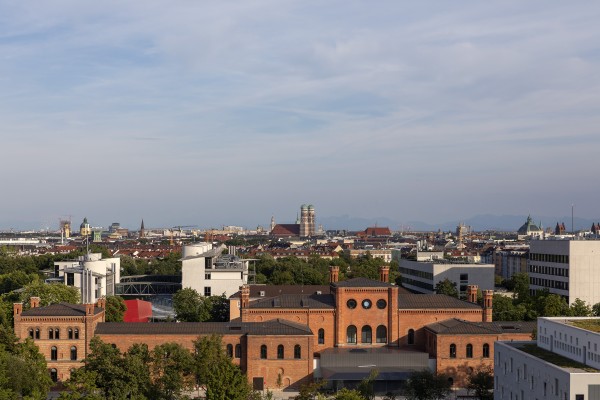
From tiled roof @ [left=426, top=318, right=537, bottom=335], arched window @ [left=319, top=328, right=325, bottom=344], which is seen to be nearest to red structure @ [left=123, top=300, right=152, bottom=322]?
arched window @ [left=319, top=328, right=325, bottom=344]

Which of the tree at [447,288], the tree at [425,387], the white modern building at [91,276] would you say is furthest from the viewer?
the tree at [447,288]

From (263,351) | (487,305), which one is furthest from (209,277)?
(487,305)

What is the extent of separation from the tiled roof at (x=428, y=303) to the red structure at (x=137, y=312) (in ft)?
113

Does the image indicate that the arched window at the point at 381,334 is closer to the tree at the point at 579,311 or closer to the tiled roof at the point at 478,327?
the tiled roof at the point at 478,327

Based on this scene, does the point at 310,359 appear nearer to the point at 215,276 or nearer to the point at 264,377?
the point at 264,377

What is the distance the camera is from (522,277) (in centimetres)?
13175

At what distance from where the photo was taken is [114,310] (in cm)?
9506

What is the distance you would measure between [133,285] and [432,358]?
70.5 meters

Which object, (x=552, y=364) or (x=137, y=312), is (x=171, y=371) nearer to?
(x=552, y=364)

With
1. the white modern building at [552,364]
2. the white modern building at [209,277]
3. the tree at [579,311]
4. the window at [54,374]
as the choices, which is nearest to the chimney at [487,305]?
the tree at [579,311]

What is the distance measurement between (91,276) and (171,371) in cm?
4363

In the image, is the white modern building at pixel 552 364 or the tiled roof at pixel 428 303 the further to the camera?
the tiled roof at pixel 428 303

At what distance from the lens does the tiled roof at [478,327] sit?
78062 millimetres

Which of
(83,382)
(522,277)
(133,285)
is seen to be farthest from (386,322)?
(133,285)
